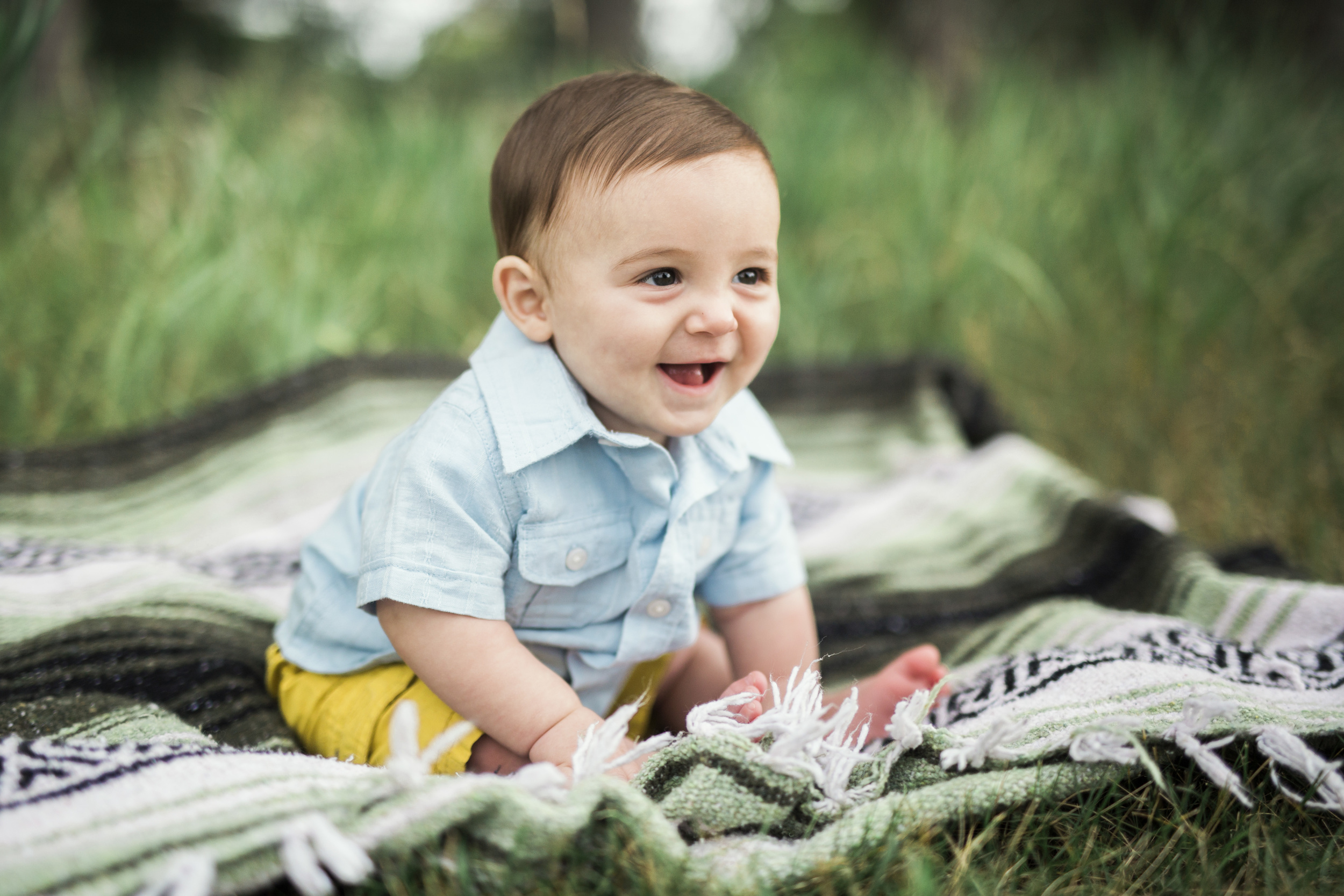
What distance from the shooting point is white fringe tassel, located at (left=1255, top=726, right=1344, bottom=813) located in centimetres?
100

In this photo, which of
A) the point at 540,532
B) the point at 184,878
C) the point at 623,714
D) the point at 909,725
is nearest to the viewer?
the point at 184,878

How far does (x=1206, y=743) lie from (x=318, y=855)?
3.01 feet

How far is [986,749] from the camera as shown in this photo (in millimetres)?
1022

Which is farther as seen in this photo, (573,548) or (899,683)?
(899,683)

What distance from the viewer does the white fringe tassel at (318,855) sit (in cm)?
82

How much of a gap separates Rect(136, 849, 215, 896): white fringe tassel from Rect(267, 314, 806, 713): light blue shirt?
32 centimetres

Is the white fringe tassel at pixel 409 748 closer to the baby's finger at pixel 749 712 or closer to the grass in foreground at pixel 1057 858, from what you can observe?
the grass in foreground at pixel 1057 858

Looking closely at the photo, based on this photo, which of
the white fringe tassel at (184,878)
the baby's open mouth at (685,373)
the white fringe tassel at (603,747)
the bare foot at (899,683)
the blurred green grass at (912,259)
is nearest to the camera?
the white fringe tassel at (184,878)

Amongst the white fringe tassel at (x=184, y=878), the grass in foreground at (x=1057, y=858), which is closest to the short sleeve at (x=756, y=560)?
the grass in foreground at (x=1057, y=858)

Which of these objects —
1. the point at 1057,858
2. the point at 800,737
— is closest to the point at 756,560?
the point at 800,737

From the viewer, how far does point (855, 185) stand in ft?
11.7

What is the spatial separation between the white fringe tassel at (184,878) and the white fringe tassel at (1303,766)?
104 cm

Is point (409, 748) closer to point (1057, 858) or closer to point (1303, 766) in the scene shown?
point (1057, 858)

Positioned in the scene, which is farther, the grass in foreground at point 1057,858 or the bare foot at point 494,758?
the bare foot at point 494,758
